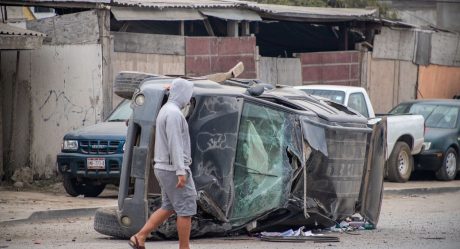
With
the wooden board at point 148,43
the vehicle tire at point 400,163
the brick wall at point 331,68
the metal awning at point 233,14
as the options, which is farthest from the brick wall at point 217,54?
the vehicle tire at point 400,163

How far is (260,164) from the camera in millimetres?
10406

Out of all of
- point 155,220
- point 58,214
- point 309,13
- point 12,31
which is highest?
point 309,13

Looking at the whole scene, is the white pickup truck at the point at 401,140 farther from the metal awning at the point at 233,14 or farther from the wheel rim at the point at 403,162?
the metal awning at the point at 233,14

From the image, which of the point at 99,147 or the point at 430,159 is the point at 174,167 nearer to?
the point at 99,147

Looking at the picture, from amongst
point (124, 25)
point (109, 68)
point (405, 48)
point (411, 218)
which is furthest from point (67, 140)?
point (405, 48)

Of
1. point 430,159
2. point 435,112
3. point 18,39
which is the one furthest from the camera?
point 435,112

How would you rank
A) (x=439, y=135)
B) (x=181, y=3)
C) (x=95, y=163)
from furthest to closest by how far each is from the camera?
1. (x=439, y=135)
2. (x=181, y=3)
3. (x=95, y=163)

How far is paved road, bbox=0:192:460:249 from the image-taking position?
1040 cm

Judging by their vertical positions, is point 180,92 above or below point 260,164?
above

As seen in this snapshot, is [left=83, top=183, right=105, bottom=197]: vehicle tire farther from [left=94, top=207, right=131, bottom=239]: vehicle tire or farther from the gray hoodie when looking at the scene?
the gray hoodie

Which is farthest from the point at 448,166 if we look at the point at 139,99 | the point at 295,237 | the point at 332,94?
the point at 139,99

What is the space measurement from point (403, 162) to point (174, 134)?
12011mm

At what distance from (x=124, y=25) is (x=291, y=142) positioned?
32.0 ft

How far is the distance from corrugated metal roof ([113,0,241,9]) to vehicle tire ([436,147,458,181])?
5.56m
